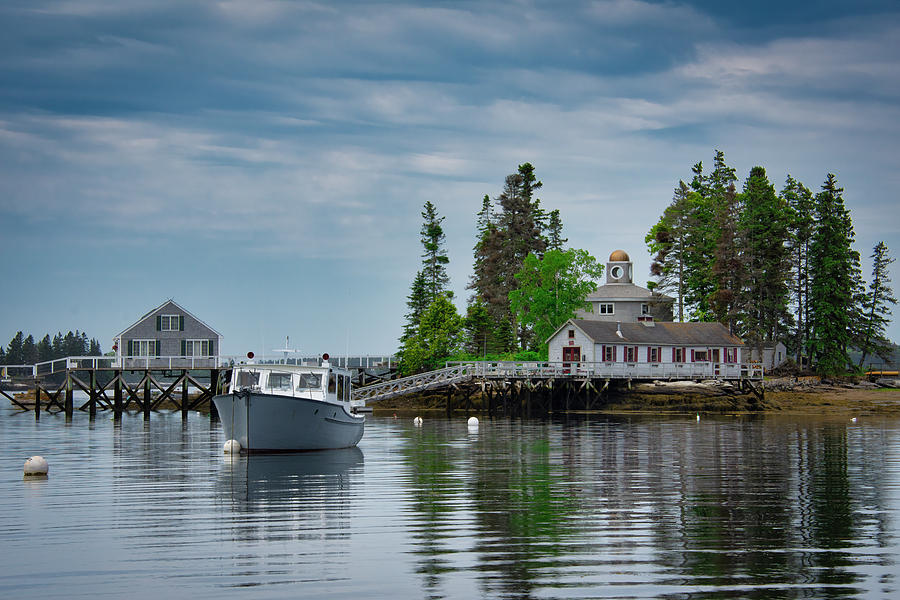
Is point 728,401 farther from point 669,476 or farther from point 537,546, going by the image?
point 537,546

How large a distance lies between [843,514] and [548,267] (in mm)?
64711

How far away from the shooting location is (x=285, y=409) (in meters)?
32.7

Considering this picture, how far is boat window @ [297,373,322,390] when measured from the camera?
3466 cm

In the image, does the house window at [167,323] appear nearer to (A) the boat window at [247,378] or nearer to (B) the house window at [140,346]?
(B) the house window at [140,346]

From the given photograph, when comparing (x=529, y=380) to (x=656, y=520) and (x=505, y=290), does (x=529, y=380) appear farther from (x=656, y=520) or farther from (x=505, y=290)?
(x=656, y=520)

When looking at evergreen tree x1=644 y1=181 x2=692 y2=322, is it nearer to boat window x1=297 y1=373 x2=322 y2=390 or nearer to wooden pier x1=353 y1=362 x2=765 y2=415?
wooden pier x1=353 y1=362 x2=765 y2=415

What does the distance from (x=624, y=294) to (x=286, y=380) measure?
2451 inches

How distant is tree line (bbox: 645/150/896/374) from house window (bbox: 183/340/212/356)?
46.4 metres

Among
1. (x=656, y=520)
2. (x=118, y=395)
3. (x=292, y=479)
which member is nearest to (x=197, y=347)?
(x=118, y=395)

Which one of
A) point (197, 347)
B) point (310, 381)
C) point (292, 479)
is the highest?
point (197, 347)

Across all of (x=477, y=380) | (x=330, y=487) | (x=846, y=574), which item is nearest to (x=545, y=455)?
(x=330, y=487)

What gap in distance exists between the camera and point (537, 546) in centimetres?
1584

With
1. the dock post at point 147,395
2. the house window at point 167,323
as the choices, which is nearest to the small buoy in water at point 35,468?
the dock post at point 147,395

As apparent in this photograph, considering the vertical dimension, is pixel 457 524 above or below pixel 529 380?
below
